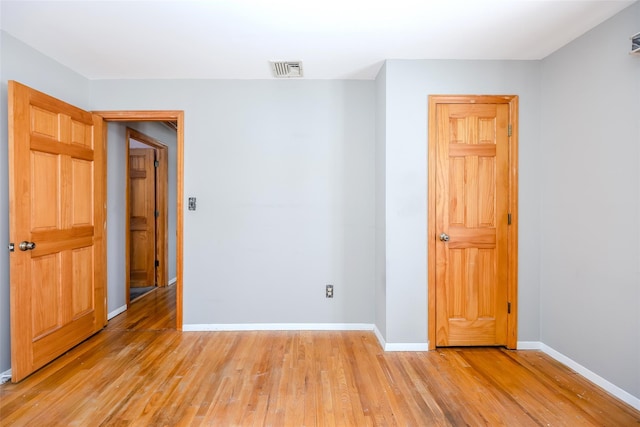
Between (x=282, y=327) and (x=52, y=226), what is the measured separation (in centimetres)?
216

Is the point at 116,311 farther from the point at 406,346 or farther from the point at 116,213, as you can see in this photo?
the point at 406,346

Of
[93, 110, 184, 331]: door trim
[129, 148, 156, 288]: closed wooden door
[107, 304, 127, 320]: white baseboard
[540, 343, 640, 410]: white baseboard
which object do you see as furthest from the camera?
[129, 148, 156, 288]: closed wooden door

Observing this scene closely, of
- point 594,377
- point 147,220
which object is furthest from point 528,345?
point 147,220

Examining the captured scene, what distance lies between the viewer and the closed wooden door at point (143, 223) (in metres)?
4.93

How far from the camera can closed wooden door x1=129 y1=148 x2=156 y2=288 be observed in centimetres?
493

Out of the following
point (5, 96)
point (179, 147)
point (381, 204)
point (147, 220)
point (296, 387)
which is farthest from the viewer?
point (147, 220)

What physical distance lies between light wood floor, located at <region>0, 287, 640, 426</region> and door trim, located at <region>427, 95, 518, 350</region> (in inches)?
10.7

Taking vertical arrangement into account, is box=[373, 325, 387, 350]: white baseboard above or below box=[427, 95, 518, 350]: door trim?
below

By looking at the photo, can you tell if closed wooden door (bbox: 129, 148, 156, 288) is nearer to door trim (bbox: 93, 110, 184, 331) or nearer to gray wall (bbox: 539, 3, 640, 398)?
door trim (bbox: 93, 110, 184, 331)

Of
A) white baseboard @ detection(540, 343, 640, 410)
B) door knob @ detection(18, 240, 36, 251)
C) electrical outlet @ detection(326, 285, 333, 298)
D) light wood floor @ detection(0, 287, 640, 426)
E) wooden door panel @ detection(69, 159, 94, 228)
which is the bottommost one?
light wood floor @ detection(0, 287, 640, 426)

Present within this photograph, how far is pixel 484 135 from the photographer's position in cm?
287

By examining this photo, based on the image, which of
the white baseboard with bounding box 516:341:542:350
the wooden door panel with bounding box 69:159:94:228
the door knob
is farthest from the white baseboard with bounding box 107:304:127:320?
the white baseboard with bounding box 516:341:542:350

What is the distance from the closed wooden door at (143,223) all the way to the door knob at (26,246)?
2.57 metres

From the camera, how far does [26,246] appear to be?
2.34m
